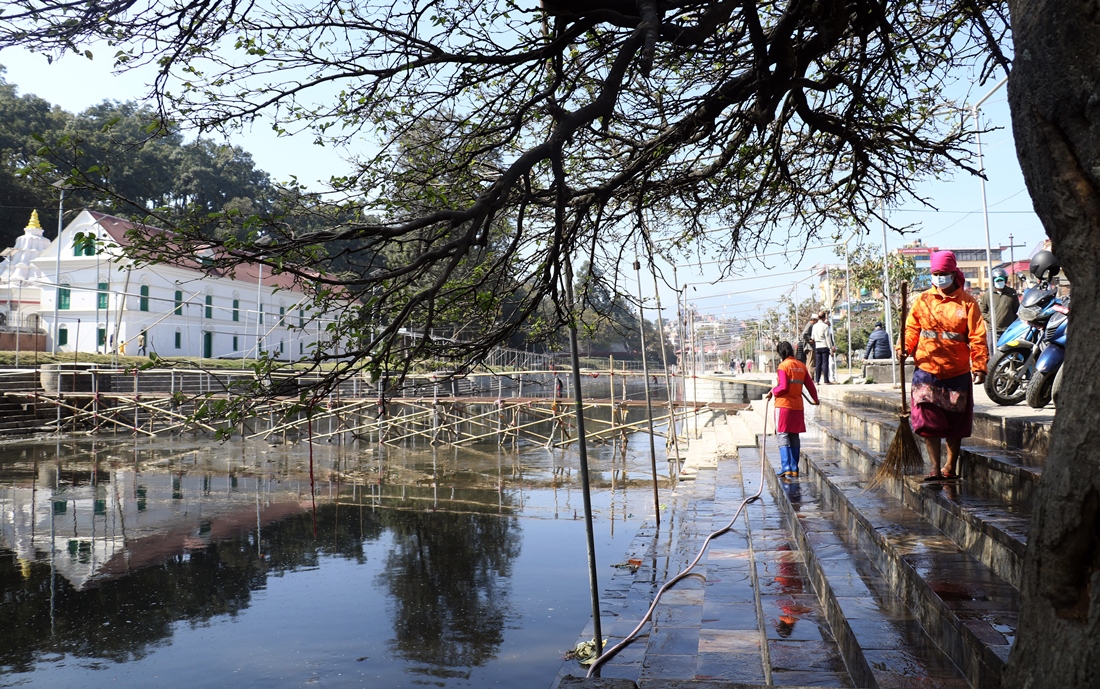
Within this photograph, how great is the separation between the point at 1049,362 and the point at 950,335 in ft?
5.05

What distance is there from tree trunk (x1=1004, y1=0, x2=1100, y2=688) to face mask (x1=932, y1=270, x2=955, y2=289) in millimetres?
2870

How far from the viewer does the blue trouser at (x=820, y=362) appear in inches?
583

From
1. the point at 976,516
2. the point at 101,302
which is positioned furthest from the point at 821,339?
the point at 101,302

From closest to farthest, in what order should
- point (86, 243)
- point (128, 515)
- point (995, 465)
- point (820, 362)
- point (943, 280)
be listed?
point (86, 243) → point (995, 465) → point (943, 280) → point (128, 515) → point (820, 362)

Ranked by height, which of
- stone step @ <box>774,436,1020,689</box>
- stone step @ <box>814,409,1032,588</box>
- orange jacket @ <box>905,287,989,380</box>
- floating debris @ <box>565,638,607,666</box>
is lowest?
floating debris @ <box>565,638,607,666</box>

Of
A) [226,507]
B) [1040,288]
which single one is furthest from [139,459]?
[1040,288]

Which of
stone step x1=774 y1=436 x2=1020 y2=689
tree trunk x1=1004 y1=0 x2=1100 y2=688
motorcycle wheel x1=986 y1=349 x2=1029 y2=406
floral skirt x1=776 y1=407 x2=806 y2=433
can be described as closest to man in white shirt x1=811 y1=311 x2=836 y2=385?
floral skirt x1=776 y1=407 x2=806 y2=433

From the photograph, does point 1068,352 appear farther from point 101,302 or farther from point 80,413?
point 101,302

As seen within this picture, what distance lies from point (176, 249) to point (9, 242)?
4436 centimetres

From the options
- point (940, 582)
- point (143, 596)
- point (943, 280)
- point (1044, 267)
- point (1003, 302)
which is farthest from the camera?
point (1003, 302)

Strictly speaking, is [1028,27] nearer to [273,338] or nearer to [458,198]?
[458,198]

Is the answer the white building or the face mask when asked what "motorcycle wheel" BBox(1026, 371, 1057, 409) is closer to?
the face mask

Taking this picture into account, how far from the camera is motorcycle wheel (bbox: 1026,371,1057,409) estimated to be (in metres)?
5.52

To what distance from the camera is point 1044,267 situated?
6.12 m
